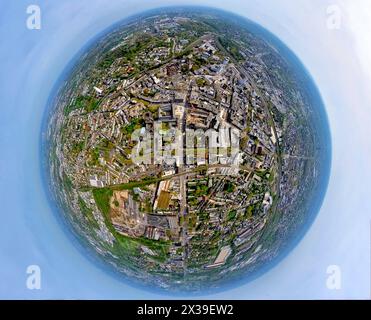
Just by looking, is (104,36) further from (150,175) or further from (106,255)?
(106,255)

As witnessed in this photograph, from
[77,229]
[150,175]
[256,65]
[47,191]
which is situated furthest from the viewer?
[47,191]

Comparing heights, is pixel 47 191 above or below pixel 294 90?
below

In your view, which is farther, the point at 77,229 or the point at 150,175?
the point at 77,229

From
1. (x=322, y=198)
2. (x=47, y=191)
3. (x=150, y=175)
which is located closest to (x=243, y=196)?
(x=150, y=175)

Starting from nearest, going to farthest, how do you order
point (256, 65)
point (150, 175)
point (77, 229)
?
point (150, 175), point (256, 65), point (77, 229)

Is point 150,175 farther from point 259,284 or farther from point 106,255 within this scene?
point 259,284

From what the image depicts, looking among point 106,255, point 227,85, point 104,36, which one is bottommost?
point 106,255

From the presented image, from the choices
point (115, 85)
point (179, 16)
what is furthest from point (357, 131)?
point (115, 85)
